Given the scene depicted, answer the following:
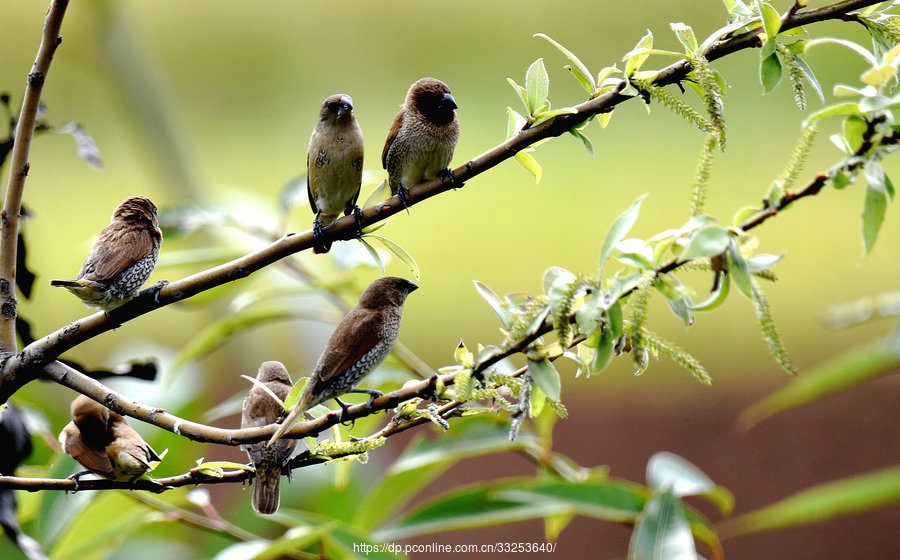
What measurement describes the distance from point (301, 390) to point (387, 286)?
115 millimetres

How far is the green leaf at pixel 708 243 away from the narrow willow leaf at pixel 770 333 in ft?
0.07

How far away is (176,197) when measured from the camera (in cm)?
173

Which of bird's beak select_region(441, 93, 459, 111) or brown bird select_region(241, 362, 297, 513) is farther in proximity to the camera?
bird's beak select_region(441, 93, 459, 111)

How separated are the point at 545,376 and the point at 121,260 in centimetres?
24

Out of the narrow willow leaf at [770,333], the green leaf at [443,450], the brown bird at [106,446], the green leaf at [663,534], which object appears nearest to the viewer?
the narrow willow leaf at [770,333]

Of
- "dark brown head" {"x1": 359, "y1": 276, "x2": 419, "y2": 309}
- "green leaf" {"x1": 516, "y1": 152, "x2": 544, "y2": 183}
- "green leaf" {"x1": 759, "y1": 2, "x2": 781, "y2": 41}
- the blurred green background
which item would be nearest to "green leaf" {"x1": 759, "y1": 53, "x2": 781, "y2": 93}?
"green leaf" {"x1": 759, "y1": 2, "x2": 781, "y2": 41}

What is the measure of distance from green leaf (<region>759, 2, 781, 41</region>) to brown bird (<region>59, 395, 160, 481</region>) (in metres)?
0.39

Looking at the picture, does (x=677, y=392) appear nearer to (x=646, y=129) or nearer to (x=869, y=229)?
(x=646, y=129)

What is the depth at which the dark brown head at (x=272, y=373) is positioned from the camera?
1.42 ft

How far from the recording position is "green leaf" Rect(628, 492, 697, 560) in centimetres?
65

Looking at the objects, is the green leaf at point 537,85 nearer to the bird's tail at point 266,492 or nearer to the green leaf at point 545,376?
the green leaf at point 545,376

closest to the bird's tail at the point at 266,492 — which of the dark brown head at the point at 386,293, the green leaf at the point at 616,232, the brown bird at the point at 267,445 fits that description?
the brown bird at the point at 267,445

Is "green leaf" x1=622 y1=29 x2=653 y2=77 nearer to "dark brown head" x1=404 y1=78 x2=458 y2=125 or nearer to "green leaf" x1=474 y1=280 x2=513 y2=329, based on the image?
"green leaf" x1=474 y1=280 x2=513 y2=329

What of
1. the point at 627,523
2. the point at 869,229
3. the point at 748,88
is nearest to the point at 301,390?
the point at 869,229
